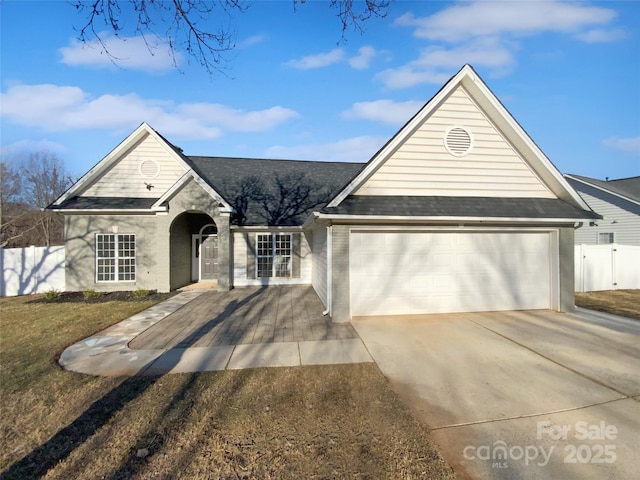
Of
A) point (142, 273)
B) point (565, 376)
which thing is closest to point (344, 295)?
point (565, 376)

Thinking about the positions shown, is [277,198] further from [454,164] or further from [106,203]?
[454,164]

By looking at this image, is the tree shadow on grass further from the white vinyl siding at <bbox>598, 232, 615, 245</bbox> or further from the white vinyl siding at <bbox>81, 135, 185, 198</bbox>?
the white vinyl siding at <bbox>598, 232, 615, 245</bbox>

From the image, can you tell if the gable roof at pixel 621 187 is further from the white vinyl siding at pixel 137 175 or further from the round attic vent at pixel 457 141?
the white vinyl siding at pixel 137 175

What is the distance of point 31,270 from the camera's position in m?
12.6

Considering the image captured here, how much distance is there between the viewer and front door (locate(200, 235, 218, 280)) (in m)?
14.6

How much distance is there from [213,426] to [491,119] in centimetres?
995

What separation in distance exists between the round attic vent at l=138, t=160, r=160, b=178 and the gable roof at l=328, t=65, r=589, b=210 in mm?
9820

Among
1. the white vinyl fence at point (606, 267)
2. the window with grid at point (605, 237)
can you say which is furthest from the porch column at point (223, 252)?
the window with grid at point (605, 237)

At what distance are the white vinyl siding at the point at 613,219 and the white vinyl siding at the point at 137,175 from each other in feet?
68.2

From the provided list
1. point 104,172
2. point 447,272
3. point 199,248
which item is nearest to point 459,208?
point 447,272

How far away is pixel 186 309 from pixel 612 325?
454 inches

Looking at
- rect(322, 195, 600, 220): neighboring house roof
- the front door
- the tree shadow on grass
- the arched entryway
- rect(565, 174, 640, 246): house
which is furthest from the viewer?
rect(565, 174, 640, 246): house

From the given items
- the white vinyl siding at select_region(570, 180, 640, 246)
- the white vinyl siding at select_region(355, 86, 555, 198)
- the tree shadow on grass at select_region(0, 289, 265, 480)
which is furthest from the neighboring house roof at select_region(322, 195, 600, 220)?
the white vinyl siding at select_region(570, 180, 640, 246)

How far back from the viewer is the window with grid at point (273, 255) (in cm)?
1355
